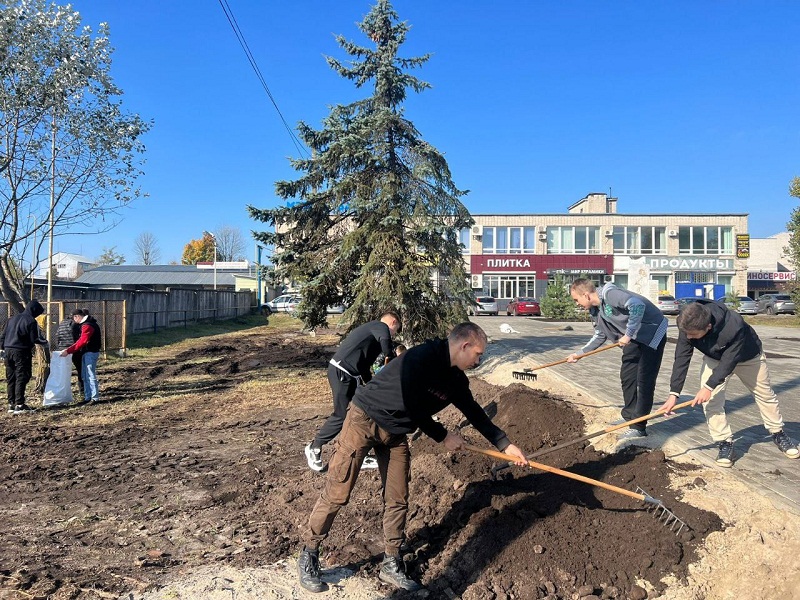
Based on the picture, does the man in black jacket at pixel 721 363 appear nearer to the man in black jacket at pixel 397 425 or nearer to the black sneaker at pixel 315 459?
the man in black jacket at pixel 397 425

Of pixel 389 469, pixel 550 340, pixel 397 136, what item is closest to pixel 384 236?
pixel 397 136

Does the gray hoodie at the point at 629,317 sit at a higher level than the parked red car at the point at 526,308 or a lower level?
higher

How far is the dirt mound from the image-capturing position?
3738 millimetres

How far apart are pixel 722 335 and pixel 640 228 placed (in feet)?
163

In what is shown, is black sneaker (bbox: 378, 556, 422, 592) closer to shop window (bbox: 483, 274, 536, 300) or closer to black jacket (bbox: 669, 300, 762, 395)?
black jacket (bbox: 669, 300, 762, 395)

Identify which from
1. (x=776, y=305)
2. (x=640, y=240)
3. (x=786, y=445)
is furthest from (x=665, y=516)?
(x=640, y=240)

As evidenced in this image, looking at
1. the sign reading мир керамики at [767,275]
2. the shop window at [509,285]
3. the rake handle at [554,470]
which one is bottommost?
the rake handle at [554,470]

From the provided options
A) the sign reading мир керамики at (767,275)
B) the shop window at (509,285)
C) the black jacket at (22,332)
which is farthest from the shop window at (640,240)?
the black jacket at (22,332)

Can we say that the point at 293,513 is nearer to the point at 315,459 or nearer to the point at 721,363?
the point at 315,459

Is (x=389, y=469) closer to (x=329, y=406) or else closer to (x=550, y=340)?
(x=329, y=406)

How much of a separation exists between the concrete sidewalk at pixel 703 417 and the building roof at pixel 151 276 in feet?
161

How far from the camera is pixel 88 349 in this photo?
10023 millimetres

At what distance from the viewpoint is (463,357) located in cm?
350

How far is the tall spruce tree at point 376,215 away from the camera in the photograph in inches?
460
